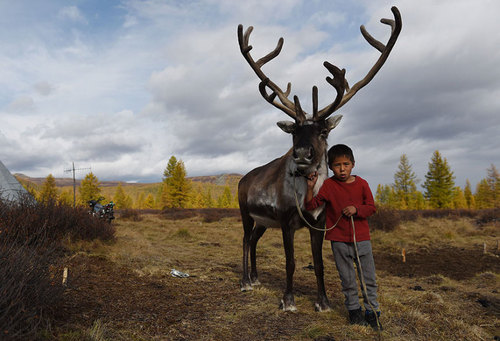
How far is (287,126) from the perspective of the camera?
13.6 ft

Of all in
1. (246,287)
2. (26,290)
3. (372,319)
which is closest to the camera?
(26,290)

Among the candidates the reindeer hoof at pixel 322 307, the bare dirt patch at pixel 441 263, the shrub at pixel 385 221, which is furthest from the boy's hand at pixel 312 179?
the shrub at pixel 385 221

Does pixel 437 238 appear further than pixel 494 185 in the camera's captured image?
No

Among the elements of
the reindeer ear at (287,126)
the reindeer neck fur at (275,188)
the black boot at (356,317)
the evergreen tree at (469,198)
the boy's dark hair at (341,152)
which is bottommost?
the evergreen tree at (469,198)

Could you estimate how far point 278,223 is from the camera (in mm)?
4664

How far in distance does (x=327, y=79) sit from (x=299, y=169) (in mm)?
1261

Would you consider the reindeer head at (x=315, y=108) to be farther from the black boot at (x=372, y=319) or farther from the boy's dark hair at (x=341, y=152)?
the black boot at (x=372, y=319)

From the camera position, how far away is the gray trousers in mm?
3385

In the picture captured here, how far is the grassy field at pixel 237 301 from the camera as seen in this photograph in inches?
128

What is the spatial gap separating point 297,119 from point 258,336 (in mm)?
2607

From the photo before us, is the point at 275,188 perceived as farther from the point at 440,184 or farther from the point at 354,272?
the point at 440,184

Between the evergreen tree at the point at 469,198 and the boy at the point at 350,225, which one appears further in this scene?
the evergreen tree at the point at 469,198

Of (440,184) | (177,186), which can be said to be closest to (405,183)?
(440,184)

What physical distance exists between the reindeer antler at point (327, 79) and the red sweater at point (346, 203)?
97 centimetres
